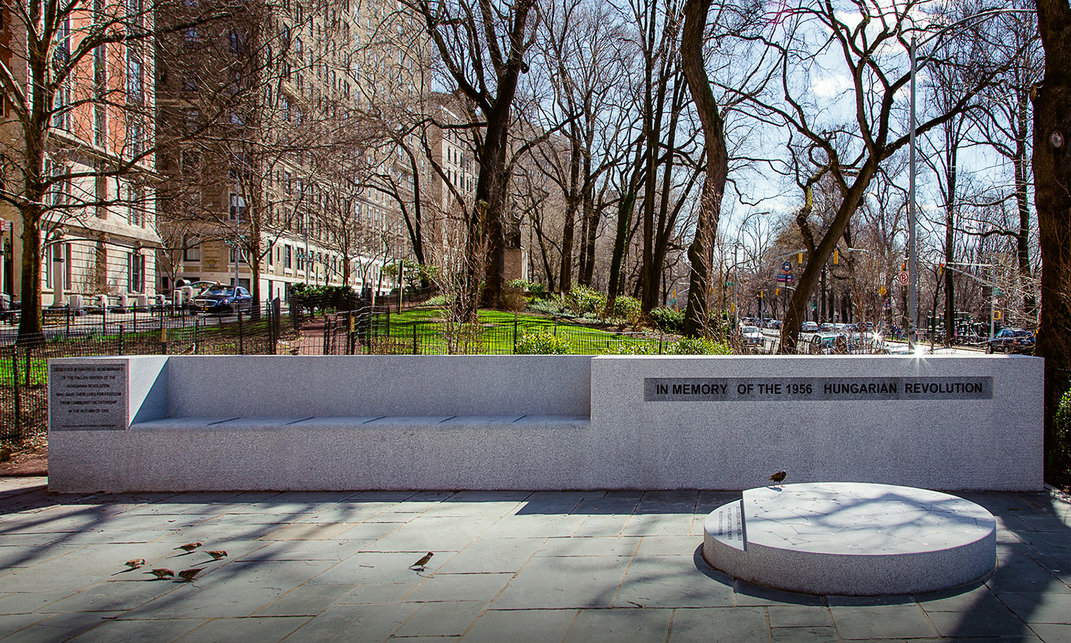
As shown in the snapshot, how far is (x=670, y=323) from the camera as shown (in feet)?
94.0

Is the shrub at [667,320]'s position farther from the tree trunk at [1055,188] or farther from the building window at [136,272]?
the building window at [136,272]

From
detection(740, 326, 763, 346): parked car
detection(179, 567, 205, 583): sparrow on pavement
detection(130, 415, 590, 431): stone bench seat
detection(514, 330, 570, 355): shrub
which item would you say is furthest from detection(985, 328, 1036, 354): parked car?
detection(179, 567, 205, 583): sparrow on pavement

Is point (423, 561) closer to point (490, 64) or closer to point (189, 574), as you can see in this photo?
point (189, 574)

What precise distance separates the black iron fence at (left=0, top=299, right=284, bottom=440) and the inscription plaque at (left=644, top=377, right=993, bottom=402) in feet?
28.8

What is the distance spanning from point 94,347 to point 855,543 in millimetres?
15796

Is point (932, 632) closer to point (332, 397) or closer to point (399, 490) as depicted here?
point (399, 490)

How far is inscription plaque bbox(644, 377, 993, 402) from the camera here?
24.2ft

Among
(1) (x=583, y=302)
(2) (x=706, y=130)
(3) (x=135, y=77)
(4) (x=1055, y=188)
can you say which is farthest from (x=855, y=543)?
(1) (x=583, y=302)

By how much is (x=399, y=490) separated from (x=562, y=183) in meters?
35.7

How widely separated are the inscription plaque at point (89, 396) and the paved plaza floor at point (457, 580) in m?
0.97

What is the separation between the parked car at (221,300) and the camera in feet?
127

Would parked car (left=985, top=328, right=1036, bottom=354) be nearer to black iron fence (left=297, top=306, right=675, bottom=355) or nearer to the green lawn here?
the green lawn

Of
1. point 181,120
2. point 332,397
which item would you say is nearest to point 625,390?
point 332,397

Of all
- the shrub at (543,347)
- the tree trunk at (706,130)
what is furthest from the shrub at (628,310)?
the shrub at (543,347)
